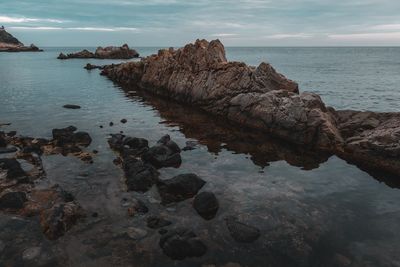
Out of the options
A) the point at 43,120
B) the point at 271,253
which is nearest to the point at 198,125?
the point at 43,120

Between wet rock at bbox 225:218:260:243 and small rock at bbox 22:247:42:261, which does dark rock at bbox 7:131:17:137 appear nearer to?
small rock at bbox 22:247:42:261

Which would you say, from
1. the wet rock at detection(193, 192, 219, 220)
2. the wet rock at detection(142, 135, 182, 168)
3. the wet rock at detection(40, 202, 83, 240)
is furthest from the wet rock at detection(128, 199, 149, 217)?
the wet rock at detection(142, 135, 182, 168)

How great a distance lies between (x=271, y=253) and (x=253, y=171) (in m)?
9.22

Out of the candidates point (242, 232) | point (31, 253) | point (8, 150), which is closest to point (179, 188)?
point (242, 232)

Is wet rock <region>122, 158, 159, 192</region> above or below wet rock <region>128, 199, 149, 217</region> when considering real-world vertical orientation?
above

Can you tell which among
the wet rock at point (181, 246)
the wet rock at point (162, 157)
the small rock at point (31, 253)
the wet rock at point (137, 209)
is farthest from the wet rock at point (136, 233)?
the wet rock at point (162, 157)

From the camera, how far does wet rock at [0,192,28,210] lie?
1697cm

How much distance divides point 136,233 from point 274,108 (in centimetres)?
2103

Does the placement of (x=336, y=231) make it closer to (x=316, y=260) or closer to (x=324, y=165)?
(x=316, y=260)

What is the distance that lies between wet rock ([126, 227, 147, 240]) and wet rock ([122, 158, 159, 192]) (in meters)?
4.18

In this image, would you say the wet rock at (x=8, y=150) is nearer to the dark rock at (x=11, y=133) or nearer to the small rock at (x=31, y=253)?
the dark rock at (x=11, y=133)

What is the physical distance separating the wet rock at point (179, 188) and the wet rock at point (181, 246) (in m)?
4.16

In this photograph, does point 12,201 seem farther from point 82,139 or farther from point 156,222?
point 82,139

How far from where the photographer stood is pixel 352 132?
29.1 metres
